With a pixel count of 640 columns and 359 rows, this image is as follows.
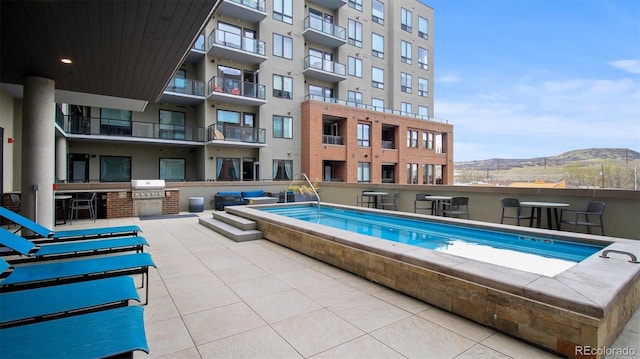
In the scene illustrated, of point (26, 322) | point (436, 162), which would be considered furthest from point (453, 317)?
point (436, 162)

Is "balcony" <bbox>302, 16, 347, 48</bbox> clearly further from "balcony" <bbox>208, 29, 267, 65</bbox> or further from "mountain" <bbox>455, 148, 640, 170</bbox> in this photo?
"mountain" <bbox>455, 148, 640, 170</bbox>

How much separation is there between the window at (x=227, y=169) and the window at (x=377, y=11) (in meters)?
16.9

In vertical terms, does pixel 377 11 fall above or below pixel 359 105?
above

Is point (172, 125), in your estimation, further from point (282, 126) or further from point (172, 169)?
point (282, 126)

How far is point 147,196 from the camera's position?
11.1m

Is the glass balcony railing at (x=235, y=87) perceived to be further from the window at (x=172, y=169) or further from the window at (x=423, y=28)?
the window at (x=423, y=28)

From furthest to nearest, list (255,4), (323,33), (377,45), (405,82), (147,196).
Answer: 1. (405,82)
2. (377,45)
3. (323,33)
4. (255,4)
5. (147,196)

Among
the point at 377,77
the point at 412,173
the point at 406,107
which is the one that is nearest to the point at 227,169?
the point at 377,77

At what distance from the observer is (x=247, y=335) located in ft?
9.02

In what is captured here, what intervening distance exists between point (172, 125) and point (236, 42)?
19.0 ft

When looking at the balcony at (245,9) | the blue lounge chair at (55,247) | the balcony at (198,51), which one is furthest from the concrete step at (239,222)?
the balcony at (245,9)

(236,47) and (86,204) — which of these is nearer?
(86,204)

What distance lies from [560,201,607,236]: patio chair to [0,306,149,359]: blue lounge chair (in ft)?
23.7

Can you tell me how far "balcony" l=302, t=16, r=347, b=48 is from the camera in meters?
20.8
